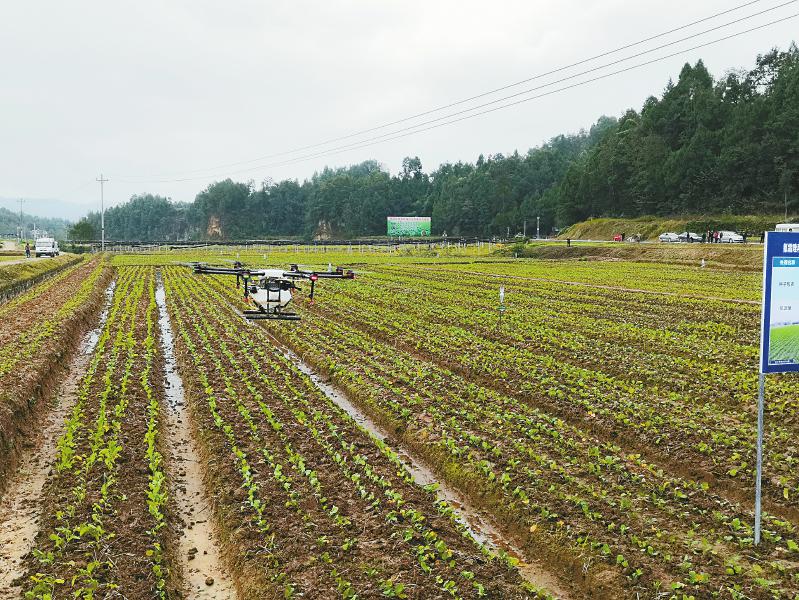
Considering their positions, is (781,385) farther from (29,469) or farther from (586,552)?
(29,469)

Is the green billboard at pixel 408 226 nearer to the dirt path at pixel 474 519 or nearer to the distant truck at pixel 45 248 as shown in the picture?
the distant truck at pixel 45 248

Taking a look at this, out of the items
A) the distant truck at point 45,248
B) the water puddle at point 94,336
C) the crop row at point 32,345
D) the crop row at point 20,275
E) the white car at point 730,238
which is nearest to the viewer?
the crop row at point 32,345

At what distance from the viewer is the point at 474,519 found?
8.18m

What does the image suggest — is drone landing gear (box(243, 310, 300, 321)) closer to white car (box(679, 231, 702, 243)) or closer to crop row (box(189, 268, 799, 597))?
crop row (box(189, 268, 799, 597))

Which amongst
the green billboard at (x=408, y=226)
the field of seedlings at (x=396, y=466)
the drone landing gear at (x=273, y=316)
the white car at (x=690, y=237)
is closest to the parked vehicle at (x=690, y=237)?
the white car at (x=690, y=237)

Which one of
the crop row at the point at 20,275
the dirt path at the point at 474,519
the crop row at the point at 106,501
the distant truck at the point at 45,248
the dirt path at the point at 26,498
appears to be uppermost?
the distant truck at the point at 45,248

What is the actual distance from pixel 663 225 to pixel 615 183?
1614 centimetres

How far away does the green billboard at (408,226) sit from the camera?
288 feet

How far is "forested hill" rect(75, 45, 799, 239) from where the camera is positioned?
68.9 meters

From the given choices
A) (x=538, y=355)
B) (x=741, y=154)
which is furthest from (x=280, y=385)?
(x=741, y=154)

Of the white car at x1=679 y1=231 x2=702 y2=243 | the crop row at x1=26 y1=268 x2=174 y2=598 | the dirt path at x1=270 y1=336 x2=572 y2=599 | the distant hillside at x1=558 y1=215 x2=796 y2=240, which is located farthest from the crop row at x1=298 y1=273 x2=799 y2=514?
the distant hillside at x1=558 y1=215 x2=796 y2=240

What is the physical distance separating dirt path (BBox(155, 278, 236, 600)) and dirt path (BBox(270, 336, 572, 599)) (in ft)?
10.3

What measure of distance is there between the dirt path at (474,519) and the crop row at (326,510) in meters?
0.35

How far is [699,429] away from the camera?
10477mm
